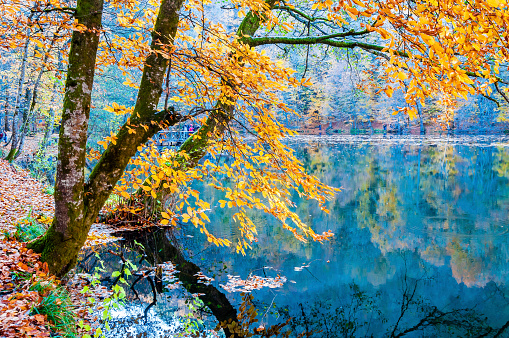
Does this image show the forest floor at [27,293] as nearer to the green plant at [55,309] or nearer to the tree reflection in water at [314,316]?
the green plant at [55,309]

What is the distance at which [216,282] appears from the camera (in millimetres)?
5812

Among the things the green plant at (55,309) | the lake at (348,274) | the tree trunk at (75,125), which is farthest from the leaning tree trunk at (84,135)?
the lake at (348,274)

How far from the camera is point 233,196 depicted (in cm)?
272

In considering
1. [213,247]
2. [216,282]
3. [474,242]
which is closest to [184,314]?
[216,282]

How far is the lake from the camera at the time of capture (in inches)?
193

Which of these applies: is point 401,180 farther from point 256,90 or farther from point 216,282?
point 256,90

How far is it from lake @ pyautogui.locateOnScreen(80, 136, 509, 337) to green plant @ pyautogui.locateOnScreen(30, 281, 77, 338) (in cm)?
78

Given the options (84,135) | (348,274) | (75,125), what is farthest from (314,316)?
(75,125)

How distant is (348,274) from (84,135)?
5.84 m

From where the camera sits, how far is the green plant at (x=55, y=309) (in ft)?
10.2

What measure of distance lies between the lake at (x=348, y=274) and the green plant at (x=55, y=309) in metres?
0.78

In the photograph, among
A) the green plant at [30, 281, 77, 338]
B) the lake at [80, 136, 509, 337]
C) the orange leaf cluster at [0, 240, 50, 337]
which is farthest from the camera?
the lake at [80, 136, 509, 337]

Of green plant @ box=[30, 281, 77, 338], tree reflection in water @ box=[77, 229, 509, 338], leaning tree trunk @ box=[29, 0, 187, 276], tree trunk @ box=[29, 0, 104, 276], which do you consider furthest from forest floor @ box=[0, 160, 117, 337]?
tree reflection in water @ box=[77, 229, 509, 338]

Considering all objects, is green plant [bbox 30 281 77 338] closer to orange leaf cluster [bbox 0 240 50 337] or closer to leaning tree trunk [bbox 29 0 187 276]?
orange leaf cluster [bbox 0 240 50 337]
